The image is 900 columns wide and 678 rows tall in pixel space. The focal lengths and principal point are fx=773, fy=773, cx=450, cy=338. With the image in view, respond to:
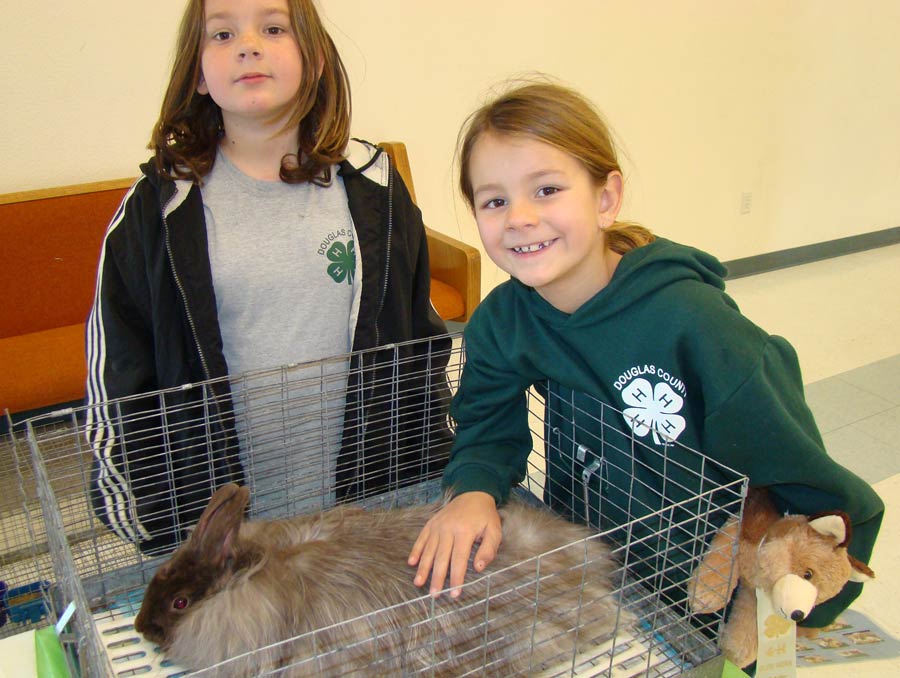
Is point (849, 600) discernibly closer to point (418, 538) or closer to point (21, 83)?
point (418, 538)

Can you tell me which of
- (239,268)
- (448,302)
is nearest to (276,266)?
(239,268)

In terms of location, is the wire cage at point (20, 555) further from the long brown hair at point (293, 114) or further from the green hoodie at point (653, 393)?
the green hoodie at point (653, 393)

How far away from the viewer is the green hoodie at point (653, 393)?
1.01 m

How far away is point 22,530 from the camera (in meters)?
1.98

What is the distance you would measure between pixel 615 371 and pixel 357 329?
1.79ft

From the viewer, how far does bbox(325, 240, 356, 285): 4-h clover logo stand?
145 centimetres

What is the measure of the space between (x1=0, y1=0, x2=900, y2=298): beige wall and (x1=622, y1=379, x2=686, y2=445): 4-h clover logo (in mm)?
1088

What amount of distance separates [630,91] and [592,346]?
3057mm

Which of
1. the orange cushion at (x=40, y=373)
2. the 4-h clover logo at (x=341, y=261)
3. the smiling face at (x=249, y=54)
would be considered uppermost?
the smiling face at (x=249, y=54)

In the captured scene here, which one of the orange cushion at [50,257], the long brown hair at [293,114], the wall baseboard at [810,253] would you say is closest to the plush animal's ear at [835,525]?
the long brown hair at [293,114]

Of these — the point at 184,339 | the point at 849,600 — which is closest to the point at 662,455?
the point at 849,600

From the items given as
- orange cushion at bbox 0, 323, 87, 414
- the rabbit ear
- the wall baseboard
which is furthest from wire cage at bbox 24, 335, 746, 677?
the wall baseboard

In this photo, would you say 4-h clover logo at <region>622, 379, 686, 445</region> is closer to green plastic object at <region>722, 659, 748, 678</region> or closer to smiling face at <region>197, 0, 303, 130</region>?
green plastic object at <region>722, 659, 748, 678</region>

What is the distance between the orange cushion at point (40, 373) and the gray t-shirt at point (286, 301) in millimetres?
909
